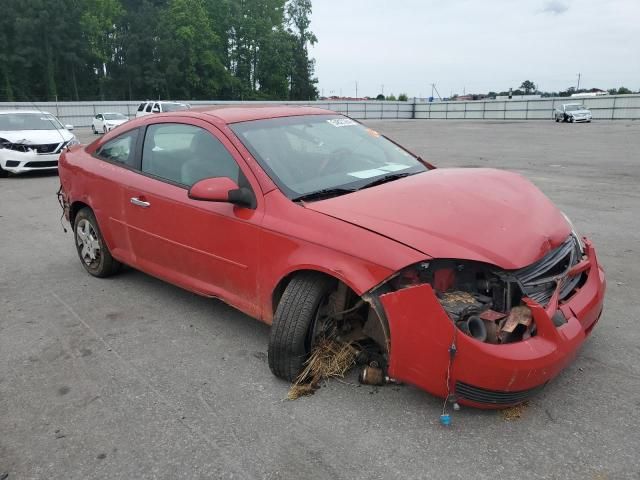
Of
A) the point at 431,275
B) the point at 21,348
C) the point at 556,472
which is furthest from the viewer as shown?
the point at 21,348

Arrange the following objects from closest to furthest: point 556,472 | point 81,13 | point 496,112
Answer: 1. point 556,472
2. point 496,112
3. point 81,13

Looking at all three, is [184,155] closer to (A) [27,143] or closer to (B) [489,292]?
(B) [489,292]

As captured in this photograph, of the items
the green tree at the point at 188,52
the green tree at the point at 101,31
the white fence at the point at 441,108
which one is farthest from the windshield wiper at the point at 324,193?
the green tree at the point at 101,31

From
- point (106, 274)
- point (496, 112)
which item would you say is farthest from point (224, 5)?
point (106, 274)

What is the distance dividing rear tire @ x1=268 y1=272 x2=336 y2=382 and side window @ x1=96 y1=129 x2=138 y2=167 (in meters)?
2.11

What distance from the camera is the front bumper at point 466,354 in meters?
2.45

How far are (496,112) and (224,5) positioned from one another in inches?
1640

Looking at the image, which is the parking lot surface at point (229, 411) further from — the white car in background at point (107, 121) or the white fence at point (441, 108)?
the white fence at point (441, 108)

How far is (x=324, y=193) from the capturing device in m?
3.24

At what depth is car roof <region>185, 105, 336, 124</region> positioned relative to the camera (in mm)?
3794

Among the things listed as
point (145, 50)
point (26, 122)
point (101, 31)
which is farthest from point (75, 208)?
point (145, 50)

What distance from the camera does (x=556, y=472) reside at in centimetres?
230

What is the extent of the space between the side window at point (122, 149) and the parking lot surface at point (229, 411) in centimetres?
116

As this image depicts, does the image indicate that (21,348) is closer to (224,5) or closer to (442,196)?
(442,196)
